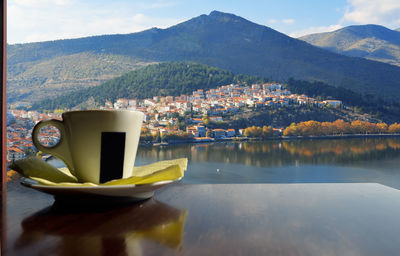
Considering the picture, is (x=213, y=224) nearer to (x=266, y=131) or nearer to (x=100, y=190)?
(x=100, y=190)

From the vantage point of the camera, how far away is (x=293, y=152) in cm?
1783

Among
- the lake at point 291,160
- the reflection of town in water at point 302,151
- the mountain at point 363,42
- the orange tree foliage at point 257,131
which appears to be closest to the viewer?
the lake at point 291,160

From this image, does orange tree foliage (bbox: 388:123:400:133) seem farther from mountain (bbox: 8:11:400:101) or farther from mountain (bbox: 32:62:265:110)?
mountain (bbox: 32:62:265:110)

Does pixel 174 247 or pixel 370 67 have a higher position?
pixel 370 67

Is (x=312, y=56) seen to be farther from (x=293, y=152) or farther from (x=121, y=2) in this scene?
(x=121, y=2)

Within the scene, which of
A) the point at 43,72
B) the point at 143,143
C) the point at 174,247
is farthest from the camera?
the point at 43,72

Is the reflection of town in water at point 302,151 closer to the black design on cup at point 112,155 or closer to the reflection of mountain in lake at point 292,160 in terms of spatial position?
the reflection of mountain in lake at point 292,160

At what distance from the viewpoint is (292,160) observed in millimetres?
17562

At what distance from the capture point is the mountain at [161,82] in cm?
1708

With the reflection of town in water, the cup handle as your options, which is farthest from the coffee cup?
the reflection of town in water

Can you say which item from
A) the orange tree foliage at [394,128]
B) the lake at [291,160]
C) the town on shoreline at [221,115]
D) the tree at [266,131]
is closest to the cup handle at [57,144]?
the lake at [291,160]

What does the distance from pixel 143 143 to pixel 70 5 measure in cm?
883

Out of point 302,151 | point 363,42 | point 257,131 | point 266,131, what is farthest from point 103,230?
point 363,42

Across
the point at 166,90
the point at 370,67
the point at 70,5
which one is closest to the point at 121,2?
the point at 70,5
